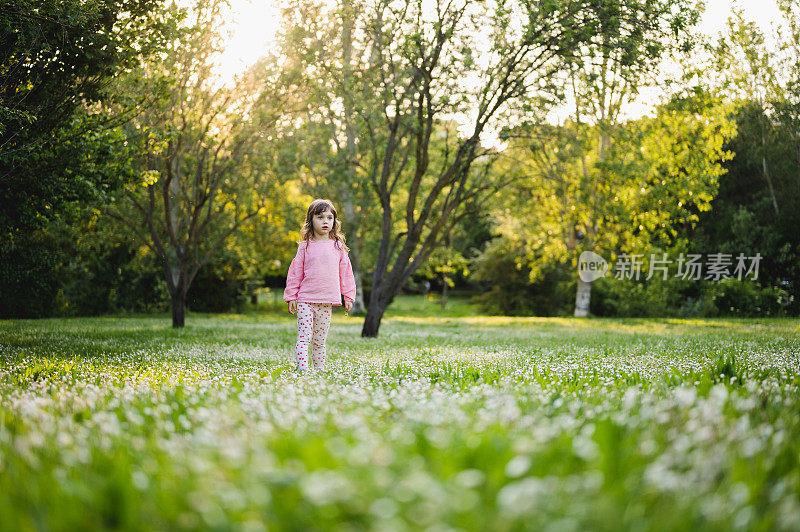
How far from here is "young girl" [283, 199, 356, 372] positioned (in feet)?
29.2

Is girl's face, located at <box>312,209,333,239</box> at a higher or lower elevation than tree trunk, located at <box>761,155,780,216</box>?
lower

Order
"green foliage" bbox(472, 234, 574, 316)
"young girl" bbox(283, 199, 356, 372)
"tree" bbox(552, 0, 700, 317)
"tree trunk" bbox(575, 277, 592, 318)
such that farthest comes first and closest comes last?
1. "green foliage" bbox(472, 234, 574, 316)
2. "tree trunk" bbox(575, 277, 592, 318)
3. "tree" bbox(552, 0, 700, 317)
4. "young girl" bbox(283, 199, 356, 372)

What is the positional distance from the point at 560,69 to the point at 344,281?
925 centimetres

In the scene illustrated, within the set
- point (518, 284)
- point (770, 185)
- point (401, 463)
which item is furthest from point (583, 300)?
point (401, 463)

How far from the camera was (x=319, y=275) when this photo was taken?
894 cm

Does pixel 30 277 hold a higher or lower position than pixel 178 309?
higher

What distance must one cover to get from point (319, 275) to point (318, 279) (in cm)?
6

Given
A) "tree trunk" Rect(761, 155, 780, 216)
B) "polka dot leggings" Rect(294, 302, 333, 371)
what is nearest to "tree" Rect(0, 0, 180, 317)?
"polka dot leggings" Rect(294, 302, 333, 371)

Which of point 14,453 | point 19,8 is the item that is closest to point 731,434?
point 14,453

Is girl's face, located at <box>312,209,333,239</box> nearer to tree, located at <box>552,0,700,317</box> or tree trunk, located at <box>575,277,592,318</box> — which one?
tree, located at <box>552,0,700,317</box>

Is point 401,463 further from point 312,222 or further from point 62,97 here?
point 62,97

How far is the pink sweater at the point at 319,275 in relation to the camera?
29.2ft

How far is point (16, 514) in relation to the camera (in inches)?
87.5

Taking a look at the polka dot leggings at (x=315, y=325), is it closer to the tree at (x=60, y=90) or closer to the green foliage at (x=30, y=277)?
the tree at (x=60, y=90)
